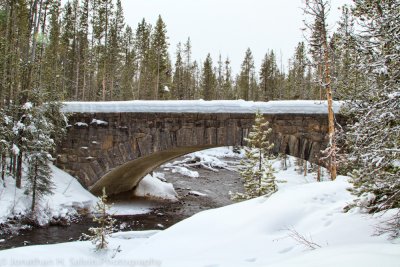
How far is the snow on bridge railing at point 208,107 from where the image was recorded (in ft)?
36.7

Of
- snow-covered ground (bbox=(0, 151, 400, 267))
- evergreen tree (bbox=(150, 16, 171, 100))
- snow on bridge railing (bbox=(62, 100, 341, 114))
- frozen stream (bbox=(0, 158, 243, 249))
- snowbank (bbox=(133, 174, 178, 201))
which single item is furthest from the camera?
evergreen tree (bbox=(150, 16, 171, 100))

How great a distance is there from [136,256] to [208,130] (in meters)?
6.82

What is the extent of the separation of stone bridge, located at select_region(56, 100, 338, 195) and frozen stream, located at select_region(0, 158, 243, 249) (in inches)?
89.9

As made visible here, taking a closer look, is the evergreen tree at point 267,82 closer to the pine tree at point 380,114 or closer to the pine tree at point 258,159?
the pine tree at point 258,159

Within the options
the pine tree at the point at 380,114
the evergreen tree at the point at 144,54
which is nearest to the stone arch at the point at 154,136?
the pine tree at the point at 380,114

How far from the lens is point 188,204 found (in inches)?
625

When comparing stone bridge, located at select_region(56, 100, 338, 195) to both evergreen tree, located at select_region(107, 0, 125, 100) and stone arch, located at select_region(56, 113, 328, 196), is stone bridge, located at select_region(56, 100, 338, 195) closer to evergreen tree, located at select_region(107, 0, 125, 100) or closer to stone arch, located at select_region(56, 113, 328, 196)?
stone arch, located at select_region(56, 113, 328, 196)

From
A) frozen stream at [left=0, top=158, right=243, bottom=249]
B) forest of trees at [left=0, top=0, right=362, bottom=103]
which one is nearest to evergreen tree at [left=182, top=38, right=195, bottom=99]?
forest of trees at [left=0, top=0, right=362, bottom=103]

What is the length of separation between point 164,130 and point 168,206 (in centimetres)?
436

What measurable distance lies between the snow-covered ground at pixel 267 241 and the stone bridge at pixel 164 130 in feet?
15.7

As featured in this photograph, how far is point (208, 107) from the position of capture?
1202 cm

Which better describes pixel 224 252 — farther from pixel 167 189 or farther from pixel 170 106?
pixel 167 189

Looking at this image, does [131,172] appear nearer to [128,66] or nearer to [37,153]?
[37,153]

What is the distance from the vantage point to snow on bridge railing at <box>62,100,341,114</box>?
1120 centimetres
